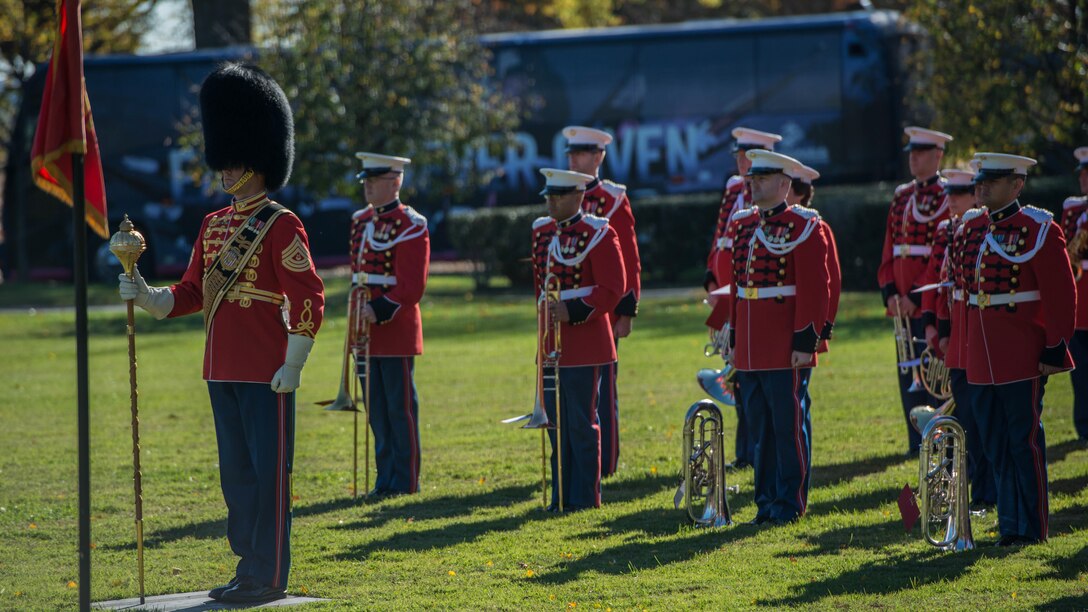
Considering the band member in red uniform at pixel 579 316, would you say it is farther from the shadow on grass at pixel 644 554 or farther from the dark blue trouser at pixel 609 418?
the shadow on grass at pixel 644 554

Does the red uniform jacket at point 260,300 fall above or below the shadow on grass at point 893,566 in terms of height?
above

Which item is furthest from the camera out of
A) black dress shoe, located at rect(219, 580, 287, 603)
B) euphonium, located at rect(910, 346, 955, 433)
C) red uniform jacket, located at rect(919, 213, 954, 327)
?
red uniform jacket, located at rect(919, 213, 954, 327)

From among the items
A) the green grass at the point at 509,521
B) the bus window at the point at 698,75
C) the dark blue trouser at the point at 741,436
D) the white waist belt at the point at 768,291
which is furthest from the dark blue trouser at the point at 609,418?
the bus window at the point at 698,75

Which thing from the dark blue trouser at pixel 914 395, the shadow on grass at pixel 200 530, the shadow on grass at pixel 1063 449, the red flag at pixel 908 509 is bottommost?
the shadow on grass at pixel 200 530

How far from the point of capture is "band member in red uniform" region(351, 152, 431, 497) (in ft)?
30.2

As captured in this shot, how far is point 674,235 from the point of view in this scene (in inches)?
974

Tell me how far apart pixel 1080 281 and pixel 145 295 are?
6.61 metres

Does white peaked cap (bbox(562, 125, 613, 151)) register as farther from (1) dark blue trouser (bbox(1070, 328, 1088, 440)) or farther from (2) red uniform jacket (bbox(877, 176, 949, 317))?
(1) dark blue trouser (bbox(1070, 328, 1088, 440))

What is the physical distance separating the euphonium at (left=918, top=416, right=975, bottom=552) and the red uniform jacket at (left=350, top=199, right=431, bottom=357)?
3.26 metres

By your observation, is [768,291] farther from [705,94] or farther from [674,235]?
[705,94]

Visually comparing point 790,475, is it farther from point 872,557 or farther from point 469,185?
point 469,185

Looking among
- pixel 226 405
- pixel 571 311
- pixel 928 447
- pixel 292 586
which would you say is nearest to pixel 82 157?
pixel 226 405

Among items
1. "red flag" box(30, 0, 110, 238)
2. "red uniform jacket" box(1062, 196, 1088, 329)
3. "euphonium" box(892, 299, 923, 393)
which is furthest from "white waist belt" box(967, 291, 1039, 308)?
"red flag" box(30, 0, 110, 238)

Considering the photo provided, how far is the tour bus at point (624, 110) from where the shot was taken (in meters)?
26.1
